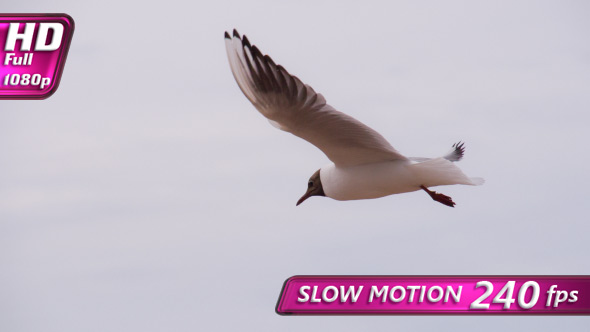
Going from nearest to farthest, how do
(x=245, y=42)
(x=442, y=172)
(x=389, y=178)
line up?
1. (x=245, y=42)
2. (x=442, y=172)
3. (x=389, y=178)

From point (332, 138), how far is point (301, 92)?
0.69 m

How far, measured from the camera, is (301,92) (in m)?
11.5

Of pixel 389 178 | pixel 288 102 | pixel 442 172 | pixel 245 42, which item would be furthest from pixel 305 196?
pixel 245 42

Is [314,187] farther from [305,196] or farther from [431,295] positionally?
[431,295]

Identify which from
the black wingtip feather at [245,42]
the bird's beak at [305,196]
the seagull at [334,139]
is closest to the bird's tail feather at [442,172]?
the seagull at [334,139]

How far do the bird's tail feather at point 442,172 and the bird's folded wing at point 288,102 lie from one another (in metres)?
0.36

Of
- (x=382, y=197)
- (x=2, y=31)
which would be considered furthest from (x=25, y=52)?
(x=382, y=197)

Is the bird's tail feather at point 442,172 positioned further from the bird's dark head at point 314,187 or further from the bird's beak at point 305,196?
the bird's beak at point 305,196

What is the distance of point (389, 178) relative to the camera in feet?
40.3

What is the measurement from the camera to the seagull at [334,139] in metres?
11.5

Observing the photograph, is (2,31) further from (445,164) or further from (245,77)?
(445,164)

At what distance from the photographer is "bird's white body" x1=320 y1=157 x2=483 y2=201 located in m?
12.1

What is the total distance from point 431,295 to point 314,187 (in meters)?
1.50

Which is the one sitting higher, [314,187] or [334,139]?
[314,187]
